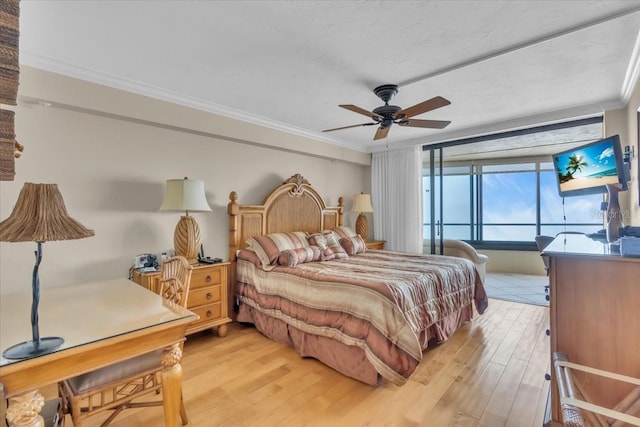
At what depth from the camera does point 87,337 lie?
1.26 m

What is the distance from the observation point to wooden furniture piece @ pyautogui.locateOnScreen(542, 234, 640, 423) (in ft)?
4.80

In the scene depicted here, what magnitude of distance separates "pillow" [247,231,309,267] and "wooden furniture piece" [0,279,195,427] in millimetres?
1530

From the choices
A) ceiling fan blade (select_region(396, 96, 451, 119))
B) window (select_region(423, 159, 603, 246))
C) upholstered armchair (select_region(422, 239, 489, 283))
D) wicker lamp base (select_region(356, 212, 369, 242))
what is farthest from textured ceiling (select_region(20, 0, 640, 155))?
window (select_region(423, 159, 603, 246))

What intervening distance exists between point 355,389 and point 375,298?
0.69 metres

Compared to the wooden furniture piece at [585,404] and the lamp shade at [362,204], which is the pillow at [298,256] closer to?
the lamp shade at [362,204]

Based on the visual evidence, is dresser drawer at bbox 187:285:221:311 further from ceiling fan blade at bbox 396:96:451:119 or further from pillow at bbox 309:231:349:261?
ceiling fan blade at bbox 396:96:451:119

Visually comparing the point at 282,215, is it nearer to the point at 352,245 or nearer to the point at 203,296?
the point at 352,245

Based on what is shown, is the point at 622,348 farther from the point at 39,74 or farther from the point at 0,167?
the point at 39,74

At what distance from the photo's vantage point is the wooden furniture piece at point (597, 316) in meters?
1.46

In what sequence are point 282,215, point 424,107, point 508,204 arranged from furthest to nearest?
point 508,204
point 282,215
point 424,107

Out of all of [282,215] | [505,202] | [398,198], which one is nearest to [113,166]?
[282,215]

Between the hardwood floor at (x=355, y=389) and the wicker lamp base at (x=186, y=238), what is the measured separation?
938 mm

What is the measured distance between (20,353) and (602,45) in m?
3.79

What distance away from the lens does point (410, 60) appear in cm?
237
